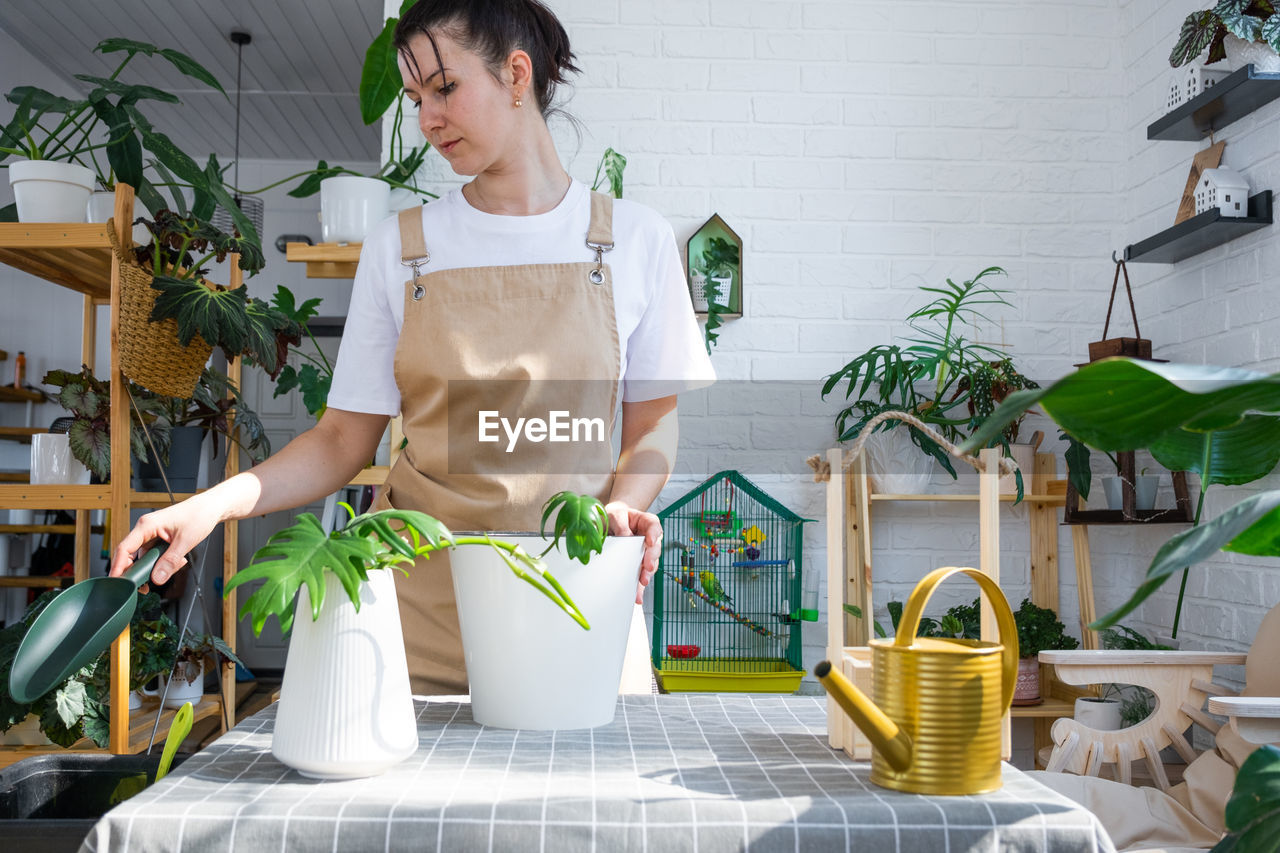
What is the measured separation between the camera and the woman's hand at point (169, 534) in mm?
858

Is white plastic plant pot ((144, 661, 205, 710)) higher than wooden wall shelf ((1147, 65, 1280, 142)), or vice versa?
wooden wall shelf ((1147, 65, 1280, 142))

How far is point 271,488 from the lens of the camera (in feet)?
3.86

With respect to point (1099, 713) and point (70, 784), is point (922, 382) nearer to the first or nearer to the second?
point (1099, 713)

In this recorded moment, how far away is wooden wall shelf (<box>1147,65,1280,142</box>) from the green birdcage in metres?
1.30

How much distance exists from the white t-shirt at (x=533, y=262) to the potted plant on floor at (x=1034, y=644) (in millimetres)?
1620

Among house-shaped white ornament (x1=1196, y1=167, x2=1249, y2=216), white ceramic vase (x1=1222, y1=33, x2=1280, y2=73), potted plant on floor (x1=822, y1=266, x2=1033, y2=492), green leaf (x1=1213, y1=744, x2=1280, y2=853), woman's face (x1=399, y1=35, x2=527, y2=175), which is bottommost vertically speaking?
green leaf (x1=1213, y1=744, x2=1280, y2=853)

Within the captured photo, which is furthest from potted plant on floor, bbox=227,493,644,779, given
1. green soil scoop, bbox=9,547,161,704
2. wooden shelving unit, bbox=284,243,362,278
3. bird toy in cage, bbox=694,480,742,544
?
bird toy in cage, bbox=694,480,742,544

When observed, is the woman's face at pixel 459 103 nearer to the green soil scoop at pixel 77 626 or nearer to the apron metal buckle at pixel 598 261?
the apron metal buckle at pixel 598 261

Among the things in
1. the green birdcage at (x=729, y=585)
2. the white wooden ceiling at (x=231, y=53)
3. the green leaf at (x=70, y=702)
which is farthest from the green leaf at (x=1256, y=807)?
the white wooden ceiling at (x=231, y=53)

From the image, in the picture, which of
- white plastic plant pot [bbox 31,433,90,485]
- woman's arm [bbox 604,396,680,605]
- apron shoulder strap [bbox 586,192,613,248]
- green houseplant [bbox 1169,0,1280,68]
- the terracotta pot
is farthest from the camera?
the terracotta pot

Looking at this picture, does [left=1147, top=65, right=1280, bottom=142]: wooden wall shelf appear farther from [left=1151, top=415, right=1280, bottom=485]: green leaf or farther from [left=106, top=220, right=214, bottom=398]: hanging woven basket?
[left=106, top=220, right=214, bottom=398]: hanging woven basket

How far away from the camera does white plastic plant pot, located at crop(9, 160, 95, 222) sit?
2371mm

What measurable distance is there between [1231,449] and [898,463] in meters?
1.94

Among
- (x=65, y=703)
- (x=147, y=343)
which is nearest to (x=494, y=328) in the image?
(x=147, y=343)
